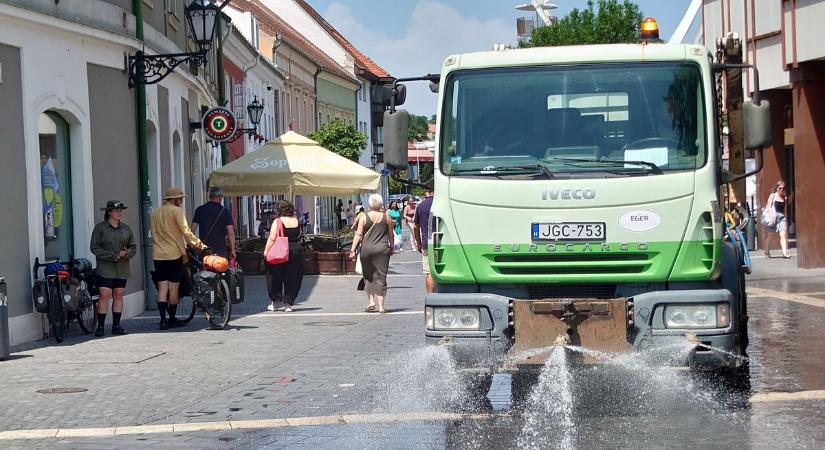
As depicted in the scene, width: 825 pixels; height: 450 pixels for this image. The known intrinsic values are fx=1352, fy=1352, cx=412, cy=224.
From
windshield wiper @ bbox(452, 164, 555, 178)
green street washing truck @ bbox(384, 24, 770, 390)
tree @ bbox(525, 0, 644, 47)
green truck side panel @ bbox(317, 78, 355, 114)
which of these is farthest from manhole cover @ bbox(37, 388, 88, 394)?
green truck side panel @ bbox(317, 78, 355, 114)

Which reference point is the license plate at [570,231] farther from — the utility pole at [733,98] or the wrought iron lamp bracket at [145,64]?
the wrought iron lamp bracket at [145,64]

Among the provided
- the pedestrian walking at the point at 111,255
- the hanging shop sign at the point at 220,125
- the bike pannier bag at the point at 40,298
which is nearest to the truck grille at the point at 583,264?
the bike pannier bag at the point at 40,298

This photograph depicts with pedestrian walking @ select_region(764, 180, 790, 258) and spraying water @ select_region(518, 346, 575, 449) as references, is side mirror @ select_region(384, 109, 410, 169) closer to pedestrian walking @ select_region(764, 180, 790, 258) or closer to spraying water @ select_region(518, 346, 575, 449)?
spraying water @ select_region(518, 346, 575, 449)

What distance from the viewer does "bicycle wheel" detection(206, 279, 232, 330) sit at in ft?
54.9

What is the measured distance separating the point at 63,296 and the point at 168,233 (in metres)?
2.01

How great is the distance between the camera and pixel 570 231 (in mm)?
9312

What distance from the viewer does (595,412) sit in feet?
30.5

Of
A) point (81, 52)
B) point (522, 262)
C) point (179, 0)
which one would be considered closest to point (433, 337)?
point (522, 262)

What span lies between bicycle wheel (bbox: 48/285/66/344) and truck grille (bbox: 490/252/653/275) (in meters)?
7.47

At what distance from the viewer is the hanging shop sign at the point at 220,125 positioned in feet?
83.7

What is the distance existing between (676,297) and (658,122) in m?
1.30

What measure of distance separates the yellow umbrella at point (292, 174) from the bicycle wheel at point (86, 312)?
10085mm

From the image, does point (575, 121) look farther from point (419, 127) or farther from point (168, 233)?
point (419, 127)

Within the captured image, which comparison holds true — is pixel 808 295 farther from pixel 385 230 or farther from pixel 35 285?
pixel 35 285
